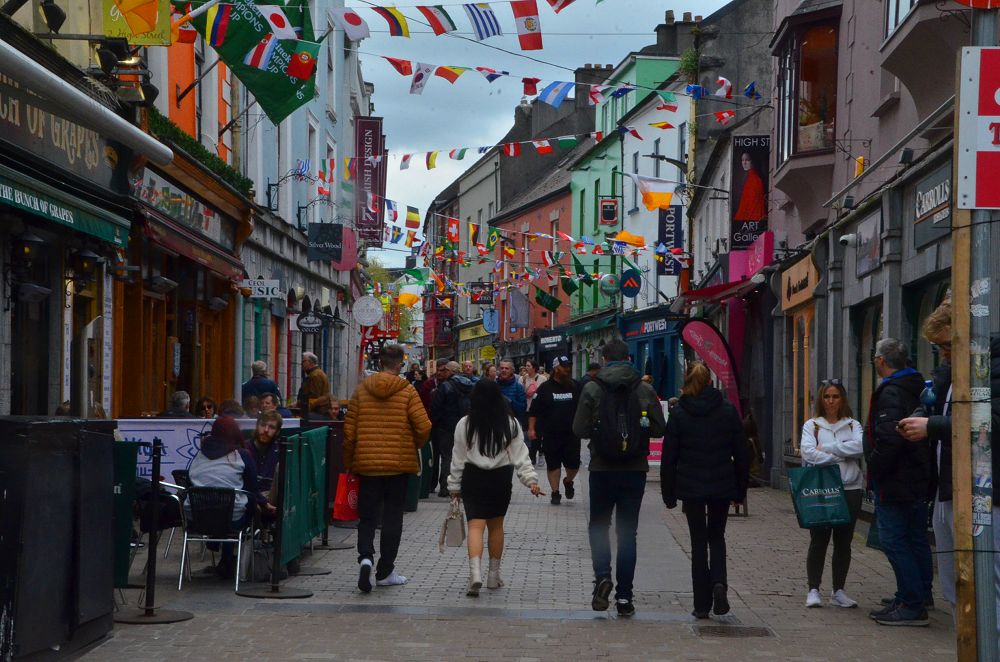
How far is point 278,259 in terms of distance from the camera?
94.8 ft

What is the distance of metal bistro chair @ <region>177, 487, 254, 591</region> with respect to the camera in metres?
9.74

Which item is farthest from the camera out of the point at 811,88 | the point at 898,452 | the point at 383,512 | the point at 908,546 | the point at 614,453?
the point at 811,88

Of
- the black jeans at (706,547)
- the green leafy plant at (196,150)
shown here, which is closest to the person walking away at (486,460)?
the black jeans at (706,547)

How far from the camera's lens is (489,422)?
9938 mm

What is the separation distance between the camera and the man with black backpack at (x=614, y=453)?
9242 millimetres

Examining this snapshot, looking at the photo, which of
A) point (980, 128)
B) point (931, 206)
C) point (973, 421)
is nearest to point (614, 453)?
point (973, 421)

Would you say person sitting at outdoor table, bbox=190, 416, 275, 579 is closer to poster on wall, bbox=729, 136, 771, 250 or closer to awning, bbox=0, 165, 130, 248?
awning, bbox=0, 165, 130, 248

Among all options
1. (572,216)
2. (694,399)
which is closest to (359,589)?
(694,399)

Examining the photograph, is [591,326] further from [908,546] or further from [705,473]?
[908,546]

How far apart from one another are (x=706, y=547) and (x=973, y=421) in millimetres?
3682

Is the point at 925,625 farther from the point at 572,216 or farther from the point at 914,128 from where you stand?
the point at 572,216

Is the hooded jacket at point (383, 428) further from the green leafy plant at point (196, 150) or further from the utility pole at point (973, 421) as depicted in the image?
the green leafy plant at point (196, 150)

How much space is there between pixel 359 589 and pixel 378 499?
684mm

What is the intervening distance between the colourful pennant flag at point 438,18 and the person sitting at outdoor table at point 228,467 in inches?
198
